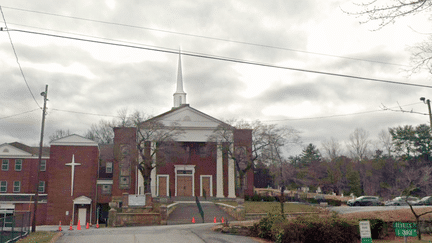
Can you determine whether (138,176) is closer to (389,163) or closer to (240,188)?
(240,188)

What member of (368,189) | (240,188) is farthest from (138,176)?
(368,189)

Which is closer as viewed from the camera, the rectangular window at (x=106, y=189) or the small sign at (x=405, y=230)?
the small sign at (x=405, y=230)

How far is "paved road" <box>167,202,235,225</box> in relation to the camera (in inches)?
1172

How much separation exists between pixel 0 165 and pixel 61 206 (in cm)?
1144

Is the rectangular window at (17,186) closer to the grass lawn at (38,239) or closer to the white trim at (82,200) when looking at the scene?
the white trim at (82,200)

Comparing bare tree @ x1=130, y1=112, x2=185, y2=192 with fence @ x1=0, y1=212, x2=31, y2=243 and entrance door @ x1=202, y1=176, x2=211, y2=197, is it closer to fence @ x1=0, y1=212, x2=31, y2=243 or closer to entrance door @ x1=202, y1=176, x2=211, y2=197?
entrance door @ x1=202, y1=176, x2=211, y2=197

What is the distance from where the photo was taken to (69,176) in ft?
142

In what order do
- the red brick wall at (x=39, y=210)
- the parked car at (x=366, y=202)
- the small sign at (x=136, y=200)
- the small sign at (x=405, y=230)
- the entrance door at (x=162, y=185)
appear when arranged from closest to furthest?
the small sign at (x=405, y=230)
the small sign at (x=136, y=200)
the parked car at (x=366, y=202)
the red brick wall at (x=39, y=210)
the entrance door at (x=162, y=185)

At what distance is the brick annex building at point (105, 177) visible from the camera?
140 ft

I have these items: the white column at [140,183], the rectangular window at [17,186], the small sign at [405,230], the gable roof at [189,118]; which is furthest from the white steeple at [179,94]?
the small sign at [405,230]

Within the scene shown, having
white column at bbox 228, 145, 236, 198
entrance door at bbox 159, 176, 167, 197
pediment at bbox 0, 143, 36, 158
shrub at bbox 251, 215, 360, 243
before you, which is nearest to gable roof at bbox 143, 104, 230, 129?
white column at bbox 228, 145, 236, 198

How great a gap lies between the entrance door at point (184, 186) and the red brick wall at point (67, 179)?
975 centimetres

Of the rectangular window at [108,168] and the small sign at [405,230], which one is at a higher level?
the rectangular window at [108,168]

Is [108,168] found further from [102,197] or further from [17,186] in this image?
[17,186]
